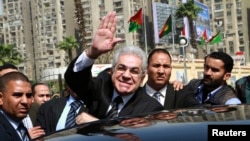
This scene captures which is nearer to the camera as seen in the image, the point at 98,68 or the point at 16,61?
the point at 98,68

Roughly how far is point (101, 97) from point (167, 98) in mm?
836

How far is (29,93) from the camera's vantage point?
13.4 feet

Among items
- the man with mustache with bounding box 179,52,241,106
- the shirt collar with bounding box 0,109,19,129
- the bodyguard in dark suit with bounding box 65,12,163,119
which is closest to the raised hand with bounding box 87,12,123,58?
the bodyguard in dark suit with bounding box 65,12,163,119

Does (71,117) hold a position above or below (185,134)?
below

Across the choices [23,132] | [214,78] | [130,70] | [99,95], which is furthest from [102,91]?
[214,78]

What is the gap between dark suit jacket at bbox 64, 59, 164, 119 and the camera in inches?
145

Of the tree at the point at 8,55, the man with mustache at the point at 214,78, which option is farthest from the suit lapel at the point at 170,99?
the tree at the point at 8,55

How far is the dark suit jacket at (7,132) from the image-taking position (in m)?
3.54

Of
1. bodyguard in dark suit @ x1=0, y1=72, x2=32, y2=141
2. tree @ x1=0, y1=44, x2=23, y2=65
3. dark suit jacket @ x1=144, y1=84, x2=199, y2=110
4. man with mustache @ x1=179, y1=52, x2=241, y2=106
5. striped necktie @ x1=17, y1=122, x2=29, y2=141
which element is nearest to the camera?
striped necktie @ x1=17, y1=122, x2=29, y2=141

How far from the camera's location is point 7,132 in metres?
3.60

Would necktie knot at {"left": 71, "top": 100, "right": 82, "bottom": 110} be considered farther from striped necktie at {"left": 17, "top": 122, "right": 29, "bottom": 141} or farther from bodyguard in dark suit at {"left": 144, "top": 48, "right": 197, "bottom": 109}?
striped necktie at {"left": 17, "top": 122, "right": 29, "bottom": 141}

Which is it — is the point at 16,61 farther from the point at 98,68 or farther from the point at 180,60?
the point at 180,60

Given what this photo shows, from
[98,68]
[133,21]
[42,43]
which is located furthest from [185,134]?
[42,43]

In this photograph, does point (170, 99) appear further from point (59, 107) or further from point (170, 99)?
point (59, 107)
